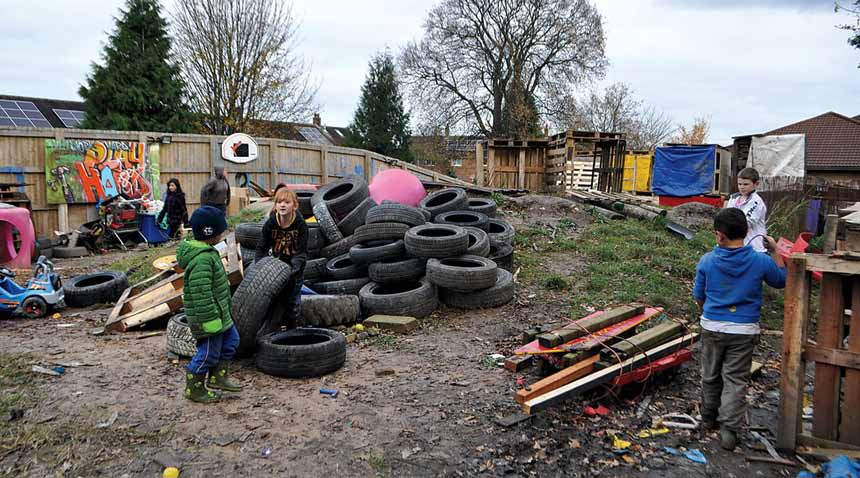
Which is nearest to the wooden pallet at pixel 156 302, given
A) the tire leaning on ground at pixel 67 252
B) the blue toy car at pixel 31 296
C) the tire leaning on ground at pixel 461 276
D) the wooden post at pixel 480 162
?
the blue toy car at pixel 31 296

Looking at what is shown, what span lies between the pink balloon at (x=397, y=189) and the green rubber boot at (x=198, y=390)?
6.60 metres

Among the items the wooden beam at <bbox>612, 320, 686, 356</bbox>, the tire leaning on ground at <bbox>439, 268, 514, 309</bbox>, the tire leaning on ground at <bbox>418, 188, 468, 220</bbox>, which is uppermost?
the tire leaning on ground at <bbox>418, 188, 468, 220</bbox>

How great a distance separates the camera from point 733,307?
371 cm

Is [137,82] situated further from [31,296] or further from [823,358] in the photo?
[823,358]

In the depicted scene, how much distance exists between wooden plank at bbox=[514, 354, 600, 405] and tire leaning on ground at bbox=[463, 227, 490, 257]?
3526 millimetres

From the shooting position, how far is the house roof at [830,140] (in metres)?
27.0

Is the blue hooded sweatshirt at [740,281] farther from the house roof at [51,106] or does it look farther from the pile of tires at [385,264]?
the house roof at [51,106]

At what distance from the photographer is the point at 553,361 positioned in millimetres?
4480

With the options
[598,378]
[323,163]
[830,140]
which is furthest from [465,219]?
[830,140]

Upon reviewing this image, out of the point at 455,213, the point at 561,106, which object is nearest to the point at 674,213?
the point at 455,213

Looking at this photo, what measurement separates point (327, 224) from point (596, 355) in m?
5.00

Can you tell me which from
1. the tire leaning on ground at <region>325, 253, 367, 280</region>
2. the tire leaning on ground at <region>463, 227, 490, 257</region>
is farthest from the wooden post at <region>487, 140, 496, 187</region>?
the tire leaning on ground at <region>325, 253, 367, 280</region>

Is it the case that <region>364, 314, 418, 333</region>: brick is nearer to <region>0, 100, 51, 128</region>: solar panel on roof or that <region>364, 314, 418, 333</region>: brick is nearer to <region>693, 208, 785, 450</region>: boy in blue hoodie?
<region>693, 208, 785, 450</region>: boy in blue hoodie

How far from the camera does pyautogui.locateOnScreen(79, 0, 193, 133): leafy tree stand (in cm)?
2050
